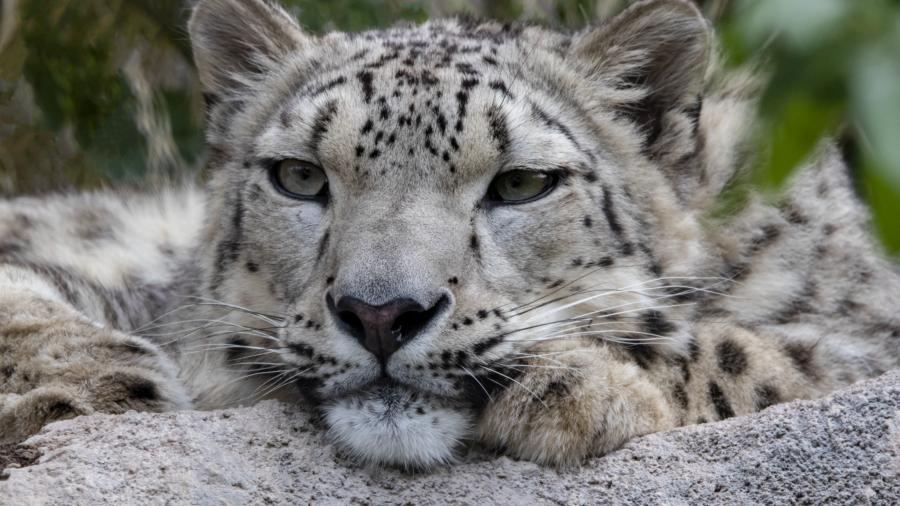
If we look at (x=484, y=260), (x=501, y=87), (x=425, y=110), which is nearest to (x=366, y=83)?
(x=425, y=110)

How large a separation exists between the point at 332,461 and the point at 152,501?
0.48 metres

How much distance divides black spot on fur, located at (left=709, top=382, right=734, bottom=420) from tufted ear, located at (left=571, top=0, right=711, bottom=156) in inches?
33.6

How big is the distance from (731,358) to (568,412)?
0.73 metres

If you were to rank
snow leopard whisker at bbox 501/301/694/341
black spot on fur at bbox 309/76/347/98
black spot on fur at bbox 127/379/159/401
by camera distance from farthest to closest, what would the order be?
black spot on fur at bbox 309/76/347/98 < black spot on fur at bbox 127/379/159/401 < snow leopard whisker at bbox 501/301/694/341

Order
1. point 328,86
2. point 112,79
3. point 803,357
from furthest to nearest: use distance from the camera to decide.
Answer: point 112,79 < point 328,86 < point 803,357

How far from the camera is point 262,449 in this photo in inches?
114

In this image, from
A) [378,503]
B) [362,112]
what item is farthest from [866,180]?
[362,112]

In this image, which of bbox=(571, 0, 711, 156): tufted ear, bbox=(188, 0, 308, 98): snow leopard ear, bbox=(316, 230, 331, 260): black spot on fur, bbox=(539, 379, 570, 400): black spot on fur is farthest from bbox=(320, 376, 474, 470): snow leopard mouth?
bbox=(188, 0, 308, 98): snow leopard ear

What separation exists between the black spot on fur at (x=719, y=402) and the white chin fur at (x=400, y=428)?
0.81 meters

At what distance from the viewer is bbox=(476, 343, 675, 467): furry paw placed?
283 centimetres

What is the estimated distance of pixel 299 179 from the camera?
349 centimetres

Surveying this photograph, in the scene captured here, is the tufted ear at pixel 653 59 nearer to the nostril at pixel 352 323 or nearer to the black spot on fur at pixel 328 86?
the black spot on fur at pixel 328 86

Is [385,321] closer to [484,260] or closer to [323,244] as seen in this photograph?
[484,260]

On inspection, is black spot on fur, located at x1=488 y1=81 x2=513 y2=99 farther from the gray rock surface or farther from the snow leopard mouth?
the gray rock surface
